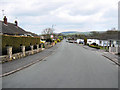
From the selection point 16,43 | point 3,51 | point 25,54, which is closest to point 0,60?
point 3,51

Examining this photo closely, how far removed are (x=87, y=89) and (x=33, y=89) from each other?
7.82ft

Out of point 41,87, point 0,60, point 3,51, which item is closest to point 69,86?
point 41,87

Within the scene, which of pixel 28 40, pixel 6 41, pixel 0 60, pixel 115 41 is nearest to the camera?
pixel 0 60

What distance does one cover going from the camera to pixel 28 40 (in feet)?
60.4

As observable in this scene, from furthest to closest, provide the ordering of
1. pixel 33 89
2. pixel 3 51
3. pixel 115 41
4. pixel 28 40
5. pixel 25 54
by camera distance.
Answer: pixel 115 41
pixel 28 40
pixel 25 54
pixel 3 51
pixel 33 89

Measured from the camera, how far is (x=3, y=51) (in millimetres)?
11820

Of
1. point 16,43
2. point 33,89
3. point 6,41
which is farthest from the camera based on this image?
point 16,43

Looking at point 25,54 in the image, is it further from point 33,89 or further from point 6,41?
point 33,89

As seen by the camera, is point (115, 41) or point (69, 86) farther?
point (115, 41)

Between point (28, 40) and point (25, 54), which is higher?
point (28, 40)

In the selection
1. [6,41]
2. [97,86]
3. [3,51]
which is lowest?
[97,86]

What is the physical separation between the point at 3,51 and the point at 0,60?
1.23 m

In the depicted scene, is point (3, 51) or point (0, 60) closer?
point (0, 60)

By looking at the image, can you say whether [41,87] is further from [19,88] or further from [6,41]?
[6,41]
